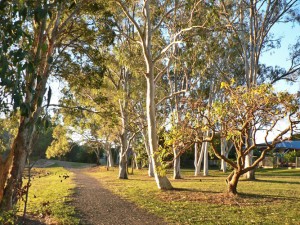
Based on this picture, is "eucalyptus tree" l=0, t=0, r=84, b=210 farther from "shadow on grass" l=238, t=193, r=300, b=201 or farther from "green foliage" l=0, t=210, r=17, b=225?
"shadow on grass" l=238, t=193, r=300, b=201

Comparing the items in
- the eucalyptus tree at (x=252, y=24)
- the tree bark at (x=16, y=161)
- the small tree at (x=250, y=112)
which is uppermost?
the eucalyptus tree at (x=252, y=24)

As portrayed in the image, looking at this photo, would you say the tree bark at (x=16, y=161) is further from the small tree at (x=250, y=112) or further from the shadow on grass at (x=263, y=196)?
the shadow on grass at (x=263, y=196)

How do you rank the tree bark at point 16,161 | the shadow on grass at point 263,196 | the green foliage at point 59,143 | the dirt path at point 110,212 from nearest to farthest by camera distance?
1. the tree bark at point 16,161
2. the dirt path at point 110,212
3. the shadow on grass at point 263,196
4. the green foliage at point 59,143

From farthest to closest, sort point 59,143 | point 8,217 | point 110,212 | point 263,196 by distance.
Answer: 1. point 59,143
2. point 263,196
3. point 110,212
4. point 8,217

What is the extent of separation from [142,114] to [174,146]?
1596cm

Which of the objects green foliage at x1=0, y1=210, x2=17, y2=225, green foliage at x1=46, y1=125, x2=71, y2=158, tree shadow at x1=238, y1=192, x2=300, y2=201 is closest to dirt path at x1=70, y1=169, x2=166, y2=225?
green foliage at x1=0, y1=210, x2=17, y2=225

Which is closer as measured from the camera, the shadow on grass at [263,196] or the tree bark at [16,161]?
the tree bark at [16,161]

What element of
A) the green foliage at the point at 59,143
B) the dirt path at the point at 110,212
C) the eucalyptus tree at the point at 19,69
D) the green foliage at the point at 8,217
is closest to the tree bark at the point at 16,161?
the eucalyptus tree at the point at 19,69

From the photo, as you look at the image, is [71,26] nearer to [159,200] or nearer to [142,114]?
[159,200]

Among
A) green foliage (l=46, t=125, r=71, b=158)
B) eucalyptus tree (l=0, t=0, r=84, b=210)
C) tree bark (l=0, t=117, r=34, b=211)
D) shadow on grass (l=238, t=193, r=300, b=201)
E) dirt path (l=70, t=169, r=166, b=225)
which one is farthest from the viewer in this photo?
green foliage (l=46, t=125, r=71, b=158)

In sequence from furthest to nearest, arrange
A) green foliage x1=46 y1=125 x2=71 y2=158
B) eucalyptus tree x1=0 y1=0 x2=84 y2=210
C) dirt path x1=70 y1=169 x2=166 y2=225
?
green foliage x1=46 y1=125 x2=71 y2=158
dirt path x1=70 y1=169 x2=166 y2=225
eucalyptus tree x1=0 y1=0 x2=84 y2=210

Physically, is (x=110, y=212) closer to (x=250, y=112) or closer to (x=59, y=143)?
(x=250, y=112)

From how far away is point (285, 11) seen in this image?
22406 millimetres

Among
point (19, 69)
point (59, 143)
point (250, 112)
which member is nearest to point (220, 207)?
point (250, 112)
